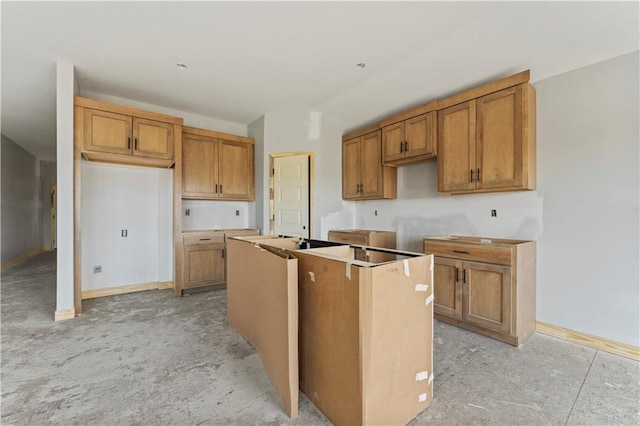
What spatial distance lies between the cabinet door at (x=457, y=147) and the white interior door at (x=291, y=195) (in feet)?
6.71

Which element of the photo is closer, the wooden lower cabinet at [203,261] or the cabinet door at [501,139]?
the cabinet door at [501,139]

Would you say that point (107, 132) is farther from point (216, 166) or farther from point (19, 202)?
point (19, 202)

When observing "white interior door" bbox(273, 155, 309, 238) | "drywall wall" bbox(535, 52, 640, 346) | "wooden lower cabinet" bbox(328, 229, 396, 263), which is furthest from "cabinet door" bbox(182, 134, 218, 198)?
"drywall wall" bbox(535, 52, 640, 346)

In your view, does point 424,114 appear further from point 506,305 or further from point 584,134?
point 506,305

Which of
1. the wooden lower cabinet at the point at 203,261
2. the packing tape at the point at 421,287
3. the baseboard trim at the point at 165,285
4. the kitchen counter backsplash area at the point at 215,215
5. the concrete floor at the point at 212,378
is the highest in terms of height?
the kitchen counter backsplash area at the point at 215,215

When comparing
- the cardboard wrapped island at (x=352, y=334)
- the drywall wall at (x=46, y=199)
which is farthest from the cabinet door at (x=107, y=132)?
the drywall wall at (x=46, y=199)

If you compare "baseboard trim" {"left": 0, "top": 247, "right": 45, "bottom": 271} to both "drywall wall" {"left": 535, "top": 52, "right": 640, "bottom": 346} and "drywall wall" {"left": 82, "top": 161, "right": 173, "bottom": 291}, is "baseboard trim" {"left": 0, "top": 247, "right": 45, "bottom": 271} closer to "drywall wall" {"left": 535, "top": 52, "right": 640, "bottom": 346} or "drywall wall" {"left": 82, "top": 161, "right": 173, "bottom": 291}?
"drywall wall" {"left": 82, "top": 161, "right": 173, "bottom": 291}

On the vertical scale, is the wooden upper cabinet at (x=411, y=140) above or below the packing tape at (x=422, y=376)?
above

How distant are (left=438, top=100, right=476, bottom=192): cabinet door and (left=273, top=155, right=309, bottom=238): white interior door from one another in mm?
2046

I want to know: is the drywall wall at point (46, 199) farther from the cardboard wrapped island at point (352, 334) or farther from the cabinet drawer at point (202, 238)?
the cardboard wrapped island at point (352, 334)

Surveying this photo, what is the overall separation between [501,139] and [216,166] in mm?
3819

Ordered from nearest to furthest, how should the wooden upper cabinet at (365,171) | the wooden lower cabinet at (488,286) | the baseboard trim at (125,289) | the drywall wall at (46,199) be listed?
the wooden lower cabinet at (488,286)
the baseboard trim at (125,289)
the wooden upper cabinet at (365,171)
the drywall wall at (46,199)

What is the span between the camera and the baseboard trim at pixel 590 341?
228 cm

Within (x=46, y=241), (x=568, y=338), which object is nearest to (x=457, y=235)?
(x=568, y=338)
